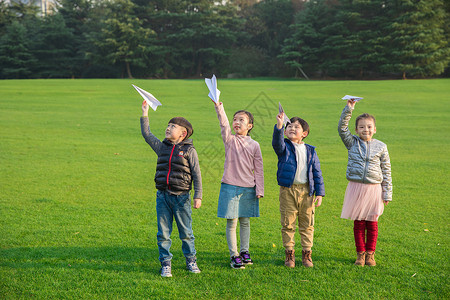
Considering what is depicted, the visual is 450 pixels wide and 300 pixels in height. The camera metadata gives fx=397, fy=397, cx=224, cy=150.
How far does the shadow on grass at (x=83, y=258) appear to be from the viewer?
414 cm

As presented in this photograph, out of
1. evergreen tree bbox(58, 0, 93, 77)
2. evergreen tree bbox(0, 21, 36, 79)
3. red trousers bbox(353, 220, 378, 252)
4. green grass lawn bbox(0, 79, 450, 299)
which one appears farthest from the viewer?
evergreen tree bbox(58, 0, 93, 77)

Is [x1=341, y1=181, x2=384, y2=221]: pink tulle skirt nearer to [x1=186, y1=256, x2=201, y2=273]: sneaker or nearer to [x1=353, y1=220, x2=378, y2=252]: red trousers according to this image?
[x1=353, y1=220, x2=378, y2=252]: red trousers

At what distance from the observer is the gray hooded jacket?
4.18m

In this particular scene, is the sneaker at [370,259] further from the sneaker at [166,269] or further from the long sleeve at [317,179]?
the sneaker at [166,269]

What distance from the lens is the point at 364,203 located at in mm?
4180

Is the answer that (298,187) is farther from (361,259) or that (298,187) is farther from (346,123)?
(361,259)

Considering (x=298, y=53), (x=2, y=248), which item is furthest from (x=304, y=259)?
(x=298, y=53)

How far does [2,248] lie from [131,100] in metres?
16.0

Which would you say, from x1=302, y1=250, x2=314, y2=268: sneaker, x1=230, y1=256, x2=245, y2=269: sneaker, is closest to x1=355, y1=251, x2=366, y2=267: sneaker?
x1=302, y1=250, x2=314, y2=268: sneaker

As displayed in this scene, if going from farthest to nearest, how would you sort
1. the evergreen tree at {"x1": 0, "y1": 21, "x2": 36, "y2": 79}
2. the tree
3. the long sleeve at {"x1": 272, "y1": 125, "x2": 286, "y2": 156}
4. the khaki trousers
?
1. the tree
2. the evergreen tree at {"x1": 0, "y1": 21, "x2": 36, "y2": 79}
3. the khaki trousers
4. the long sleeve at {"x1": 272, "y1": 125, "x2": 286, "y2": 156}

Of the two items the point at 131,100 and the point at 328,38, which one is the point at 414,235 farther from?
the point at 328,38

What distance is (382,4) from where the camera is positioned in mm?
40594

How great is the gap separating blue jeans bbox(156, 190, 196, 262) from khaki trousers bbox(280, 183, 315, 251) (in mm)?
1000

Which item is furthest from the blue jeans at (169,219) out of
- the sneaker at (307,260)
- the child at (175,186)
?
the sneaker at (307,260)
